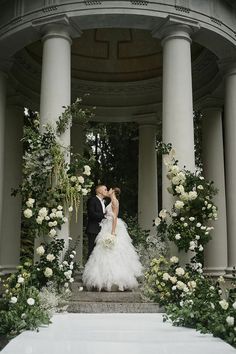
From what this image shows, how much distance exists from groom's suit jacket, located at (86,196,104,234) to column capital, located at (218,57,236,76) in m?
8.25

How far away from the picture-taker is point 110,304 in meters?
14.8

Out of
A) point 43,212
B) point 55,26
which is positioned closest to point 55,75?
point 55,26

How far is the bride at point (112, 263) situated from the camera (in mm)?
16344

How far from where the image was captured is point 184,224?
1573 centimetres

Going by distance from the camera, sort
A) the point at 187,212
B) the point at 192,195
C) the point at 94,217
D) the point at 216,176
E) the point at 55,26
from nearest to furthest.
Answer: the point at 192,195 < the point at 187,212 < the point at 55,26 < the point at 94,217 < the point at 216,176

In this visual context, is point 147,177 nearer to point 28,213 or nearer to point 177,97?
point 177,97

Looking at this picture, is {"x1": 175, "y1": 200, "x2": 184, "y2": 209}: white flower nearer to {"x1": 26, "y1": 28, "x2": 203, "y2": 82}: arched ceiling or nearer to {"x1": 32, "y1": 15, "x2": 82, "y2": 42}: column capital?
{"x1": 32, "y1": 15, "x2": 82, "y2": 42}: column capital

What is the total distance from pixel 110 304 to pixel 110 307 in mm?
89

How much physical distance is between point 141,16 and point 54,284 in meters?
10.0

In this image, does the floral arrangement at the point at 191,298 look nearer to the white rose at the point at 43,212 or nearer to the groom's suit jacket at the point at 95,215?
the groom's suit jacket at the point at 95,215

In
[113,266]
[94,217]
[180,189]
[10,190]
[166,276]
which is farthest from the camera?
[10,190]

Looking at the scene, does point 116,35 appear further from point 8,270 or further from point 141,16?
point 8,270

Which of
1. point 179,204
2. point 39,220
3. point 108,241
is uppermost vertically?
point 179,204

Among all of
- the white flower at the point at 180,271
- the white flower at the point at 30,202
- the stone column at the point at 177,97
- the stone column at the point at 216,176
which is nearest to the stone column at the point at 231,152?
the stone column at the point at 216,176
